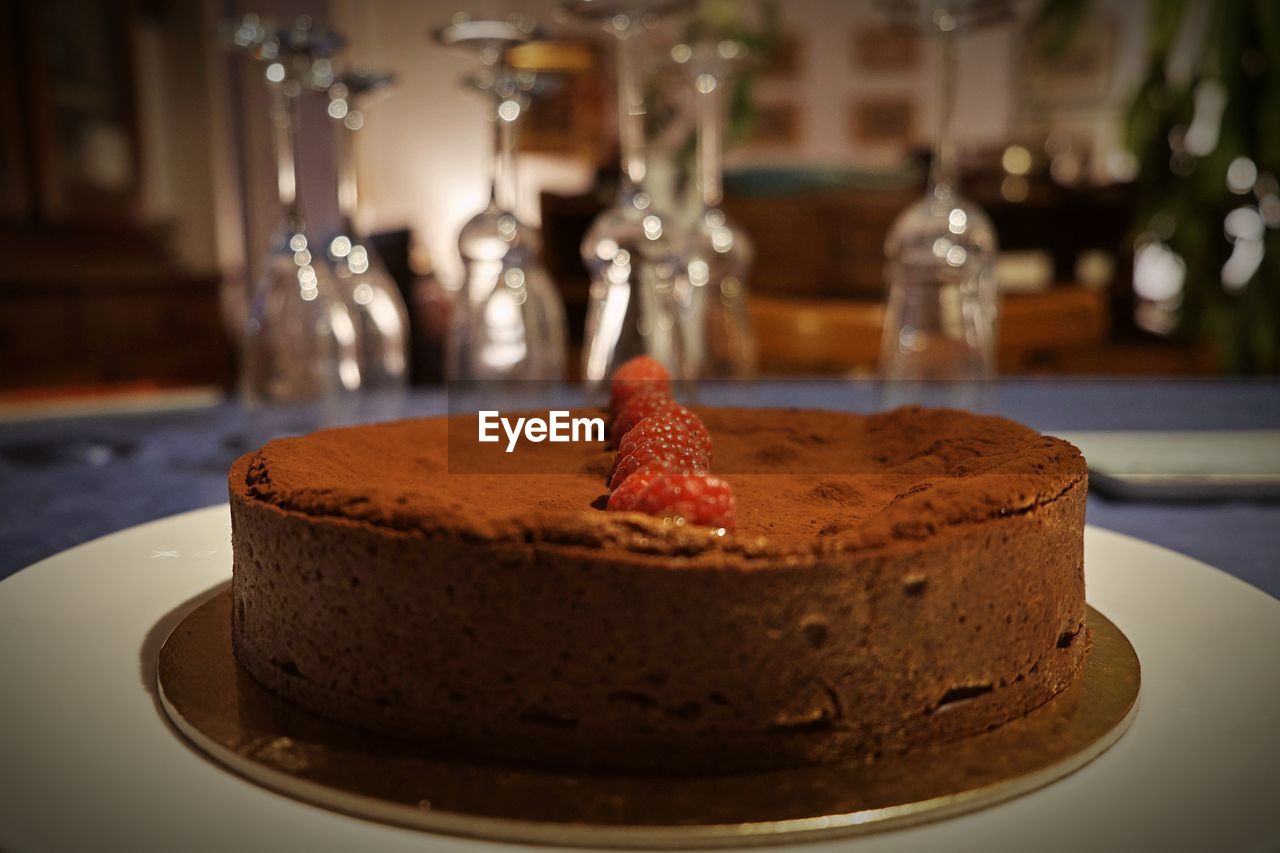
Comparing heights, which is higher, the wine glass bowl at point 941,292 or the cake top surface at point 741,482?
the wine glass bowl at point 941,292

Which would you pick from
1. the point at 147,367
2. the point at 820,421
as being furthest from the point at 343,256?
the point at 147,367

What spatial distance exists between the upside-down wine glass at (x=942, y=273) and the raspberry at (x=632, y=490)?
94cm

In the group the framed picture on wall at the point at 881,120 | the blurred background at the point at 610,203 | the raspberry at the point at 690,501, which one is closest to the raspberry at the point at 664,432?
the raspberry at the point at 690,501

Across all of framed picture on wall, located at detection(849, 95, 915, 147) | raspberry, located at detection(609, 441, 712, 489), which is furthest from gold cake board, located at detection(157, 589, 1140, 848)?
framed picture on wall, located at detection(849, 95, 915, 147)

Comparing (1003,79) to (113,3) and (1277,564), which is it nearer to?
(113,3)

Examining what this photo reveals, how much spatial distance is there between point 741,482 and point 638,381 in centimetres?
21

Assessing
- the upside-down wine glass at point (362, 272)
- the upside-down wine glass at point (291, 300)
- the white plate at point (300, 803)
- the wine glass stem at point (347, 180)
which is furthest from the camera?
the wine glass stem at point (347, 180)

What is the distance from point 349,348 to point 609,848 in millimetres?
1264

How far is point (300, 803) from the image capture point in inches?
21.1

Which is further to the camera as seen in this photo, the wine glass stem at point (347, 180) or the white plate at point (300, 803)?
the wine glass stem at point (347, 180)

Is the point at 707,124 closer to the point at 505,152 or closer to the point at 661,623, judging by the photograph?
the point at 505,152

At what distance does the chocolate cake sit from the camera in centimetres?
63

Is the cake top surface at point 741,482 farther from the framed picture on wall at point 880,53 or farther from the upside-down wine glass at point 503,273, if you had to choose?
the framed picture on wall at point 880,53

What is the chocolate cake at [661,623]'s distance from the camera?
629 mm
